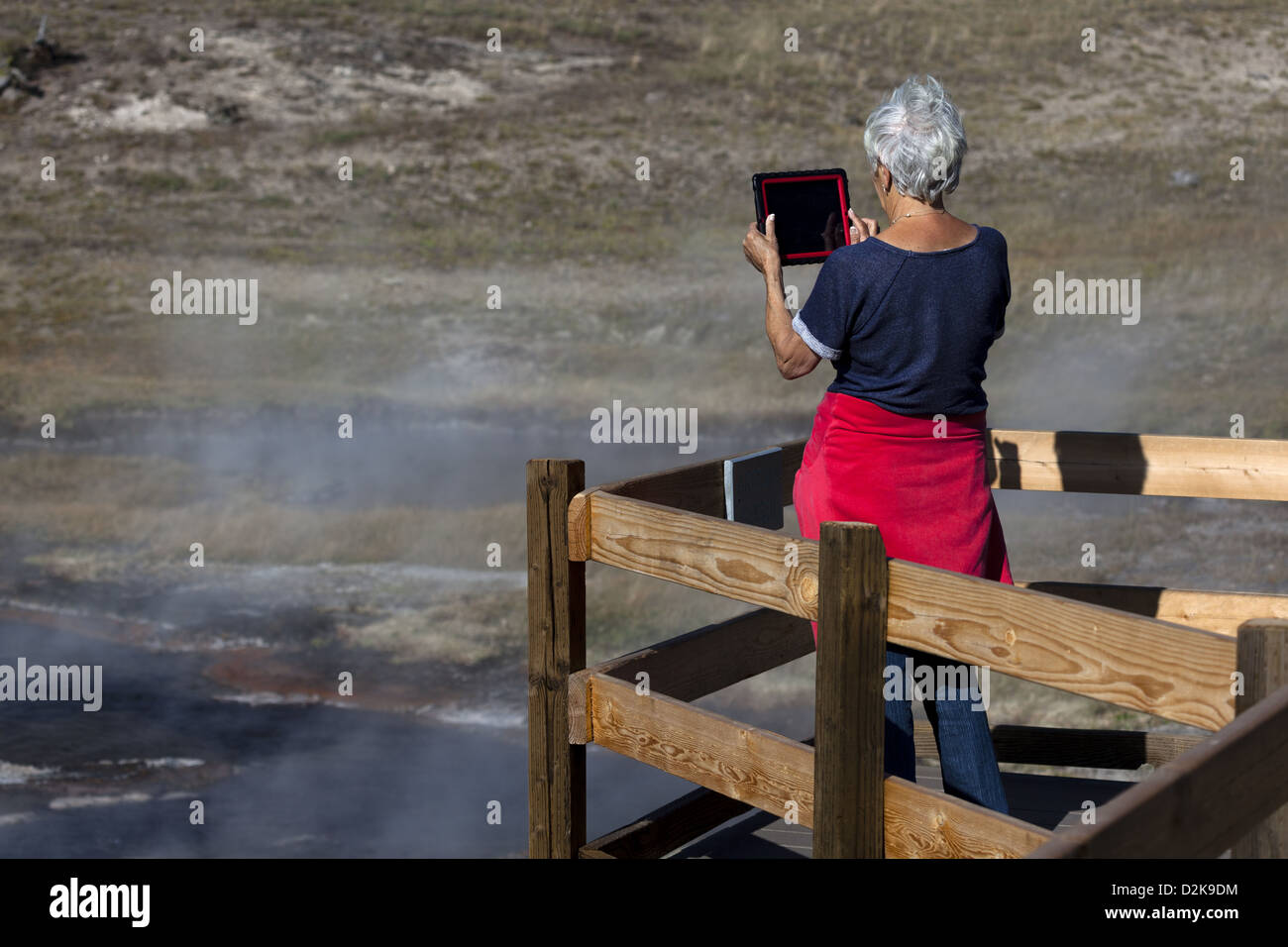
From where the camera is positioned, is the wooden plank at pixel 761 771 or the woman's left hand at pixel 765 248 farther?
the woman's left hand at pixel 765 248

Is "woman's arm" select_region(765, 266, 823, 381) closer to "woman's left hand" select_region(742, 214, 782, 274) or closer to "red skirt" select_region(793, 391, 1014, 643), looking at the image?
"red skirt" select_region(793, 391, 1014, 643)

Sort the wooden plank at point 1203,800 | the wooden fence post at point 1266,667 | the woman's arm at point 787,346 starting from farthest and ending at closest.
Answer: the woman's arm at point 787,346, the wooden fence post at point 1266,667, the wooden plank at point 1203,800

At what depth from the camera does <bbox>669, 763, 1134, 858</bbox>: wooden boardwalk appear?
490 cm

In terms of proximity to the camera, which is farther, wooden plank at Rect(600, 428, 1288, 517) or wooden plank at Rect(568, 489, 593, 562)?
wooden plank at Rect(600, 428, 1288, 517)

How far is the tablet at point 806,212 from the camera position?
388 centimetres

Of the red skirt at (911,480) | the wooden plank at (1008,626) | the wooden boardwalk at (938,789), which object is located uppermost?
the red skirt at (911,480)

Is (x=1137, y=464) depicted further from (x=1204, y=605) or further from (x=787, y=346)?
(x=787, y=346)

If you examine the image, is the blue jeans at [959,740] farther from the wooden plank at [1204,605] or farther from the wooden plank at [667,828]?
the wooden plank at [1204,605]

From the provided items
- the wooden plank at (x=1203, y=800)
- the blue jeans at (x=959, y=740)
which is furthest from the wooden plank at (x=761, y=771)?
the wooden plank at (x=1203, y=800)

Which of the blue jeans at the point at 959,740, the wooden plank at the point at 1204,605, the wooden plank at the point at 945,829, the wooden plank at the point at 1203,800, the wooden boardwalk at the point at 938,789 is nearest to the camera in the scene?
the wooden plank at the point at 1203,800

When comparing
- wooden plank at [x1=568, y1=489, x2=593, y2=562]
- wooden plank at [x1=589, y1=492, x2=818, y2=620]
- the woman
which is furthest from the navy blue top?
wooden plank at [x1=568, y1=489, x2=593, y2=562]

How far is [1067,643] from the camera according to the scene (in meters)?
2.87

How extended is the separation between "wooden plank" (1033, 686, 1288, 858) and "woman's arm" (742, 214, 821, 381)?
3.98 ft
